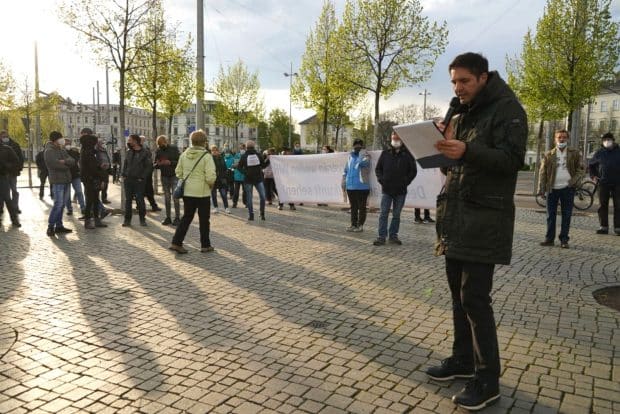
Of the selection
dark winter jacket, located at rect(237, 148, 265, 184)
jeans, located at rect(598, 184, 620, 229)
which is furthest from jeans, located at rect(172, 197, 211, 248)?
jeans, located at rect(598, 184, 620, 229)

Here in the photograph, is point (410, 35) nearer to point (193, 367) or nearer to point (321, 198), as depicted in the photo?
point (321, 198)

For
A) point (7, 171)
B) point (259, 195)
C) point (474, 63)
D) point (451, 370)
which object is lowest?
point (451, 370)

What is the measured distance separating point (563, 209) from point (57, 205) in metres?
9.74

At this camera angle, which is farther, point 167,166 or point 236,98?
point 236,98

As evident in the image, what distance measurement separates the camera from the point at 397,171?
9.30 metres

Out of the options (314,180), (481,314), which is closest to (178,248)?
(481,314)

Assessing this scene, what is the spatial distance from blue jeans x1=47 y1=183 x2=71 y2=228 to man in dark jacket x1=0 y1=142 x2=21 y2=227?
185cm

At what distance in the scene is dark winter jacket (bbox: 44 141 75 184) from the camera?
33.8 ft

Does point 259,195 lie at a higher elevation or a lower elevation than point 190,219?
higher

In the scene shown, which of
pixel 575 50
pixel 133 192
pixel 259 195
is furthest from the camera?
pixel 575 50

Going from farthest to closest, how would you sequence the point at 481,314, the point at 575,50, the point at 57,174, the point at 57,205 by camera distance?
the point at 575,50
the point at 57,174
the point at 57,205
the point at 481,314

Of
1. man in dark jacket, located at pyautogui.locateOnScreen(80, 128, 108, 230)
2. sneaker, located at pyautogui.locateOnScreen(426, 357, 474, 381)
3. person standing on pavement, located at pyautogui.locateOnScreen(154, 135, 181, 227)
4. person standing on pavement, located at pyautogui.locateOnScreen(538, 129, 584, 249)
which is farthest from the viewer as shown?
person standing on pavement, located at pyautogui.locateOnScreen(154, 135, 181, 227)

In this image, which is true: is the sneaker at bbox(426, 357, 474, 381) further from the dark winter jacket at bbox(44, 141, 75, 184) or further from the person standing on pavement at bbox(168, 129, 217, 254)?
the dark winter jacket at bbox(44, 141, 75, 184)

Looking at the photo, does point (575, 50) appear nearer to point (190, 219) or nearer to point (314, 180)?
point (314, 180)
